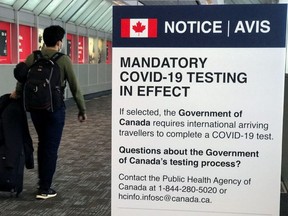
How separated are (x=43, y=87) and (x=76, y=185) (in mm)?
1193

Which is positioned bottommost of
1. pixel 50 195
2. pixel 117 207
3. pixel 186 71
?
pixel 50 195

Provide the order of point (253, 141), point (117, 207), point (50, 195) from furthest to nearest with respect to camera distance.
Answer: point (50, 195), point (117, 207), point (253, 141)

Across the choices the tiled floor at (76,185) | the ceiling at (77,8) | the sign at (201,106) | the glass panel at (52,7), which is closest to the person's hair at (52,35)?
the tiled floor at (76,185)

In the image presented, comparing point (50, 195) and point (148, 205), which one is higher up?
point (148, 205)

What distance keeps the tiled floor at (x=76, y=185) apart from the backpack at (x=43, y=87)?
0.80 metres

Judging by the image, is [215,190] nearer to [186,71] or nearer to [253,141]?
[253,141]

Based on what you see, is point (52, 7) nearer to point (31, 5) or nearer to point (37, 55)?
point (31, 5)

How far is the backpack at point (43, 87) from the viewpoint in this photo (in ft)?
12.1

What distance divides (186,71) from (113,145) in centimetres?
40

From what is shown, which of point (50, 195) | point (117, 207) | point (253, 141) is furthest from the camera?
point (50, 195)

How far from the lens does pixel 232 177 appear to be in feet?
5.69

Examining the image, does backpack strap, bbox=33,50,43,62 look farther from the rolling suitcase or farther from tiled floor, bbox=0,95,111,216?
tiled floor, bbox=0,95,111,216

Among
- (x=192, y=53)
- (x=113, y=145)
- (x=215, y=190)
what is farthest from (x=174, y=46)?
(x=215, y=190)

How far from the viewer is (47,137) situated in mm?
3900
